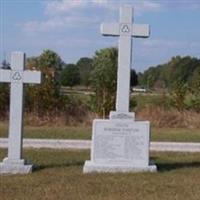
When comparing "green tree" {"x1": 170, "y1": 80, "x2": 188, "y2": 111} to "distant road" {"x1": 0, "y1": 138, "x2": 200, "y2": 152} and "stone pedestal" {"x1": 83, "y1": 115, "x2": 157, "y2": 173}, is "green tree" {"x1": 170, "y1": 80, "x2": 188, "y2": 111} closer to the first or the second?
"distant road" {"x1": 0, "y1": 138, "x2": 200, "y2": 152}

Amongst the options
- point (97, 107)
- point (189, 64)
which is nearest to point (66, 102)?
point (97, 107)

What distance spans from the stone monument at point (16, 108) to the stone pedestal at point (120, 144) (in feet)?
4.08

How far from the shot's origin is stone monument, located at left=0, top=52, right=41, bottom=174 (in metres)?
10.9

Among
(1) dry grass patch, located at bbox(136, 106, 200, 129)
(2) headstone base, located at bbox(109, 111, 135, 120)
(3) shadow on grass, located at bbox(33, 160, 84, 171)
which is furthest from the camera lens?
(1) dry grass patch, located at bbox(136, 106, 200, 129)

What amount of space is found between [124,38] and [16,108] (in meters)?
2.38

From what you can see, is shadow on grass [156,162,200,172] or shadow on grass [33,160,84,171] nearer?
shadow on grass [33,160,84,171]

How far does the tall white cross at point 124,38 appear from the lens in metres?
11.5

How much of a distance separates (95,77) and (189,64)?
48.9 metres

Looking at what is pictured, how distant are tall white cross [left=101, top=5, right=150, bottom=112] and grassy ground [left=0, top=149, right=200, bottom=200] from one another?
1585mm

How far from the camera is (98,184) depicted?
945cm

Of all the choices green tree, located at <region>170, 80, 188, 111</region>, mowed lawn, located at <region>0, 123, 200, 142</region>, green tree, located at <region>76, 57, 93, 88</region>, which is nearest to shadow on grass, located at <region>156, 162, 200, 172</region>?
mowed lawn, located at <region>0, 123, 200, 142</region>

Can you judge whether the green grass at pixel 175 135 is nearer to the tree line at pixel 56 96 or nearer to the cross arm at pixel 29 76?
the tree line at pixel 56 96

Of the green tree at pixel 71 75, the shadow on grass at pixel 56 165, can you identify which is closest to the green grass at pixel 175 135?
the shadow on grass at pixel 56 165

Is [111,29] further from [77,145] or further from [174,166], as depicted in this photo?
[77,145]
